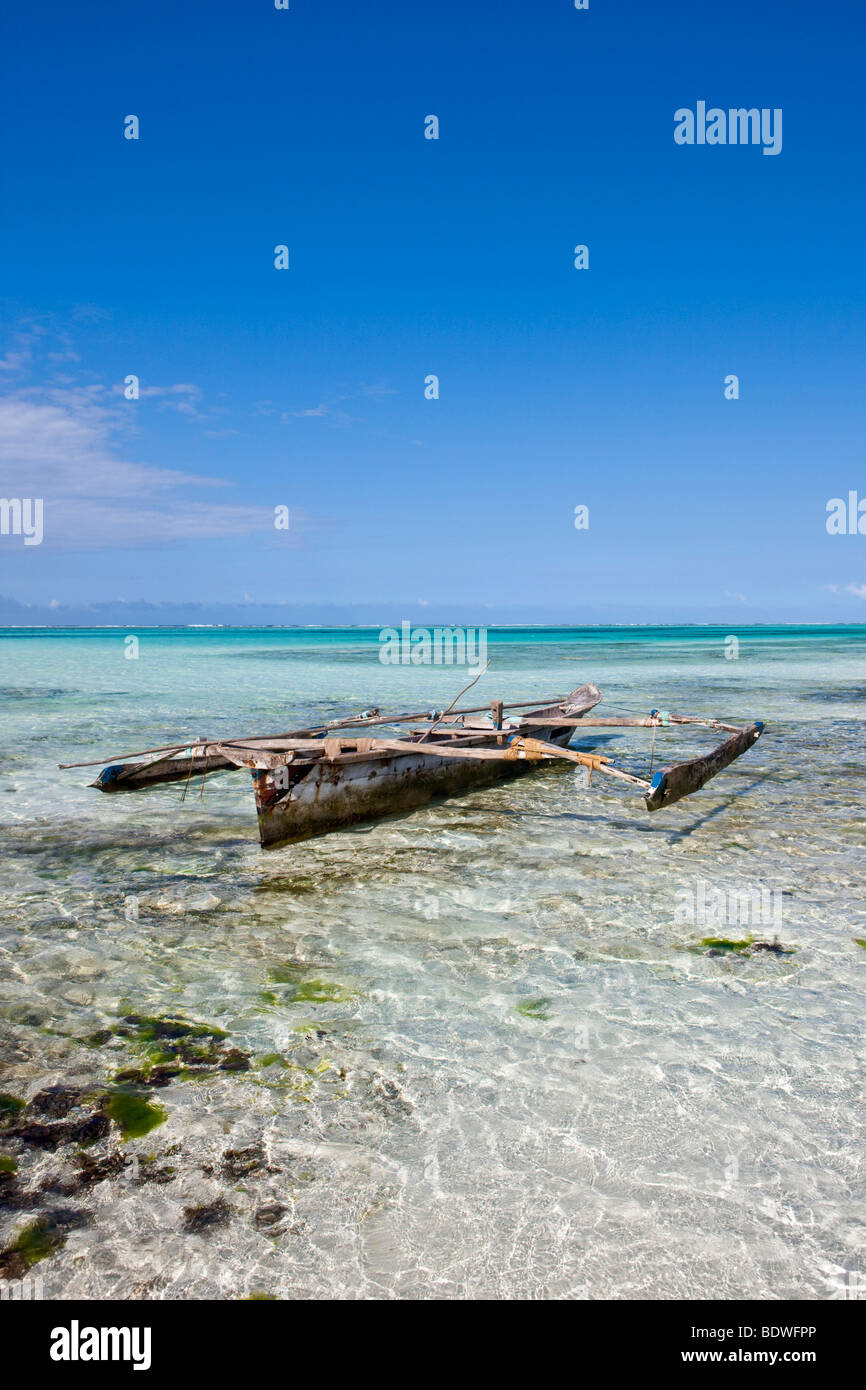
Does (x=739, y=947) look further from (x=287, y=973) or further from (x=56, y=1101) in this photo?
(x=56, y=1101)

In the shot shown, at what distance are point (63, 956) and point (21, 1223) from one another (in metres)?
2.98

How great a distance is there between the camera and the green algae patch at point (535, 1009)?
5215 mm

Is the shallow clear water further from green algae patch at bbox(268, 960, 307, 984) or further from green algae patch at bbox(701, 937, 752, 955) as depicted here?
green algae patch at bbox(701, 937, 752, 955)

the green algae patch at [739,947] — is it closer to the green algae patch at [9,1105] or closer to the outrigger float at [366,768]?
the outrigger float at [366,768]

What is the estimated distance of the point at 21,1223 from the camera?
3.39 metres

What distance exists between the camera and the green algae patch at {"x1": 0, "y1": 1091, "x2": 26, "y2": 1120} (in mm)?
4133

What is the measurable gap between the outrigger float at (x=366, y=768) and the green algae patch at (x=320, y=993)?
3.03 metres

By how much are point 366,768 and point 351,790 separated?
1.10 feet

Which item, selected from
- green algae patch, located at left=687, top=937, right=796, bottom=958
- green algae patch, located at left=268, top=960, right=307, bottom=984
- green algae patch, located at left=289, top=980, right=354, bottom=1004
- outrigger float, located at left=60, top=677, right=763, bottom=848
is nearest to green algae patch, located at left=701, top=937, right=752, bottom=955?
green algae patch, located at left=687, top=937, right=796, bottom=958

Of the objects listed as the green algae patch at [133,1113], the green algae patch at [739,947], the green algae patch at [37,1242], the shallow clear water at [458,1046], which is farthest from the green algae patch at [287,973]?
the green algae patch at [739,947]

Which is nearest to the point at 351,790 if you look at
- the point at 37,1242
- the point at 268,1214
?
the point at 268,1214

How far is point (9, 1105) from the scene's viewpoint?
4.21 meters

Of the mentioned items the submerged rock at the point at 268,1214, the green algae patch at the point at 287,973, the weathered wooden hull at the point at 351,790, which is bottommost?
the submerged rock at the point at 268,1214

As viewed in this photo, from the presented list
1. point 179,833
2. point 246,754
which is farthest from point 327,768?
point 179,833
